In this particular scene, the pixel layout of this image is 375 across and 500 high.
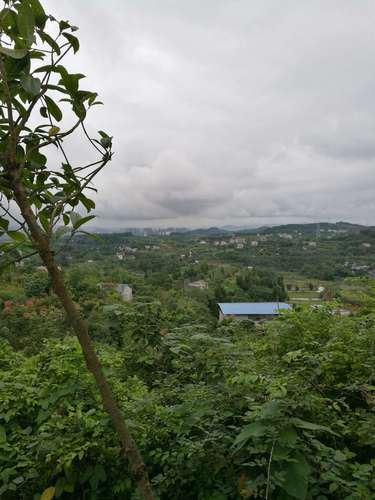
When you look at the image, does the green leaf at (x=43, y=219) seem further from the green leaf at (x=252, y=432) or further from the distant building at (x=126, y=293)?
the distant building at (x=126, y=293)

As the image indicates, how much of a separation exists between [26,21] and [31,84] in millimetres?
144

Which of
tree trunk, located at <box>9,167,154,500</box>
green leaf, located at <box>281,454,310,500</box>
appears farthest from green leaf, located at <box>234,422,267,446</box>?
tree trunk, located at <box>9,167,154,500</box>

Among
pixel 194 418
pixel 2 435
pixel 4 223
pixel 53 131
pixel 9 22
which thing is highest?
pixel 9 22

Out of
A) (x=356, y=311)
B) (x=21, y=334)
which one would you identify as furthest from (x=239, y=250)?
(x=356, y=311)

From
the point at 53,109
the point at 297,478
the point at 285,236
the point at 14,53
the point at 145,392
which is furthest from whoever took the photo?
the point at 285,236

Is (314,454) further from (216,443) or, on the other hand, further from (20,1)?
(20,1)

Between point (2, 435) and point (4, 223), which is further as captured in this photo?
point (2, 435)

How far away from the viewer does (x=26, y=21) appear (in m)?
0.79

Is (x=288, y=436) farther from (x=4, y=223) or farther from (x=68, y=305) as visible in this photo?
(x=4, y=223)

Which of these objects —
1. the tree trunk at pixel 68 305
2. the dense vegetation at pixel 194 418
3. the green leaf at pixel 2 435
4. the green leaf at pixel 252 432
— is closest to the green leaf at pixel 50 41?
the tree trunk at pixel 68 305

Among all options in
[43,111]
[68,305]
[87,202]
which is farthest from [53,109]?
[68,305]

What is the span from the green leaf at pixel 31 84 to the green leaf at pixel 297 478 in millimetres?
1478

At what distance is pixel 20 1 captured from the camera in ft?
2.62

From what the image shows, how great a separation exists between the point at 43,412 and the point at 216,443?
1.01 metres
